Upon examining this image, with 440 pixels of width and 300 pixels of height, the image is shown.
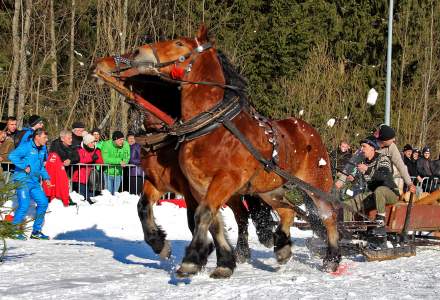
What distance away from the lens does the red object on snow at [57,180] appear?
13.0 m

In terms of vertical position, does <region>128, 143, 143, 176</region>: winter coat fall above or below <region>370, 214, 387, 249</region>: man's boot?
above

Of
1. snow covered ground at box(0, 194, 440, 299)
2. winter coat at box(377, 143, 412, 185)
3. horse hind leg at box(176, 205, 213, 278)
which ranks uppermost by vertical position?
winter coat at box(377, 143, 412, 185)

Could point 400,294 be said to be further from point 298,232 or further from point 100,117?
point 100,117

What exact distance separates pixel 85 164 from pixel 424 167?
8191 millimetres

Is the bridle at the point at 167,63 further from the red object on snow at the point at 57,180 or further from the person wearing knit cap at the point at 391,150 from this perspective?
the red object on snow at the point at 57,180

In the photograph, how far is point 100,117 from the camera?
25.1 metres

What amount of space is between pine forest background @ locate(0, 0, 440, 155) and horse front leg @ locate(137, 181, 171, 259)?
38.0 feet

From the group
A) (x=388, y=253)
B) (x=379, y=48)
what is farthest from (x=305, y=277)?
(x=379, y=48)

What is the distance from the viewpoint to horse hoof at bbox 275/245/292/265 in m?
9.08

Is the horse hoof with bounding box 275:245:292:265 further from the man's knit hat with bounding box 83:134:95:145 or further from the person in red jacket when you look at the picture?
the man's knit hat with bounding box 83:134:95:145

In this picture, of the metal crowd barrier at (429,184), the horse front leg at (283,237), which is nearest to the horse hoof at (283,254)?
the horse front leg at (283,237)

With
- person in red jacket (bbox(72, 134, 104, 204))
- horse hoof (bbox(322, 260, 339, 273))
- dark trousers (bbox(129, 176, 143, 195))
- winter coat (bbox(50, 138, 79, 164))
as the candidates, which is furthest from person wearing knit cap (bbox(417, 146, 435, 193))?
horse hoof (bbox(322, 260, 339, 273))

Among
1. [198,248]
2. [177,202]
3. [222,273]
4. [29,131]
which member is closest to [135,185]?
[177,202]

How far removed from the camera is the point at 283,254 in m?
9.08
